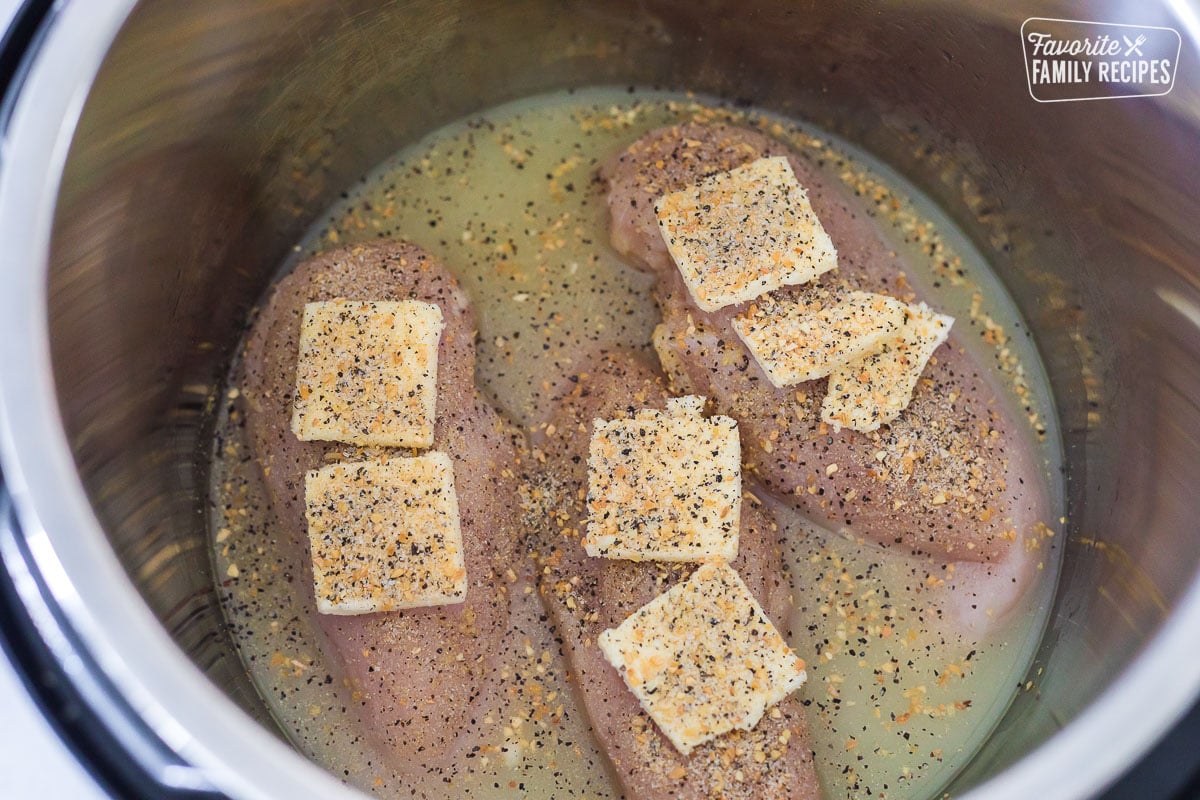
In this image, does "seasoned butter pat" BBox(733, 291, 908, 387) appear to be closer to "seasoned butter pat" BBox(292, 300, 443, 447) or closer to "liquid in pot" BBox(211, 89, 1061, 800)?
"liquid in pot" BBox(211, 89, 1061, 800)

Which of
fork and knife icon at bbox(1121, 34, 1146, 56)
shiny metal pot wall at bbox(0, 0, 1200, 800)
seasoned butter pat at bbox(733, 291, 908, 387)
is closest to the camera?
shiny metal pot wall at bbox(0, 0, 1200, 800)

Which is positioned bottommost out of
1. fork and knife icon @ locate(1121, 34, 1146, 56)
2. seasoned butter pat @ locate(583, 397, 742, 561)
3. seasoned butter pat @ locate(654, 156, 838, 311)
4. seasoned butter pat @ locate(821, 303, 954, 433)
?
seasoned butter pat @ locate(583, 397, 742, 561)

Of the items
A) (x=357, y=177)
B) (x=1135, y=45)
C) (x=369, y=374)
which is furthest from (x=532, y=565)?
(x=1135, y=45)

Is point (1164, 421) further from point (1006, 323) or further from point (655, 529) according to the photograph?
point (655, 529)

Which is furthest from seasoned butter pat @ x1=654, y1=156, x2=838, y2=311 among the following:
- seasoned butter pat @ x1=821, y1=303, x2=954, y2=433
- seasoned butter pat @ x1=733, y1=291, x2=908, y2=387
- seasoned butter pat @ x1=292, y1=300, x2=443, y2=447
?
seasoned butter pat @ x1=292, y1=300, x2=443, y2=447

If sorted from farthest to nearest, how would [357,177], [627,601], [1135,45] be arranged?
1. [357,177]
2. [627,601]
3. [1135,45]

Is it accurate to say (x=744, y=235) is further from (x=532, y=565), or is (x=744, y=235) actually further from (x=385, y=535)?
(x=385, y=535)

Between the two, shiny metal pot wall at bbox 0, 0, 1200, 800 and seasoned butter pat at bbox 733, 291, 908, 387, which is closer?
shiny metal pot wall at bbox 0, 0, 1200, 800
